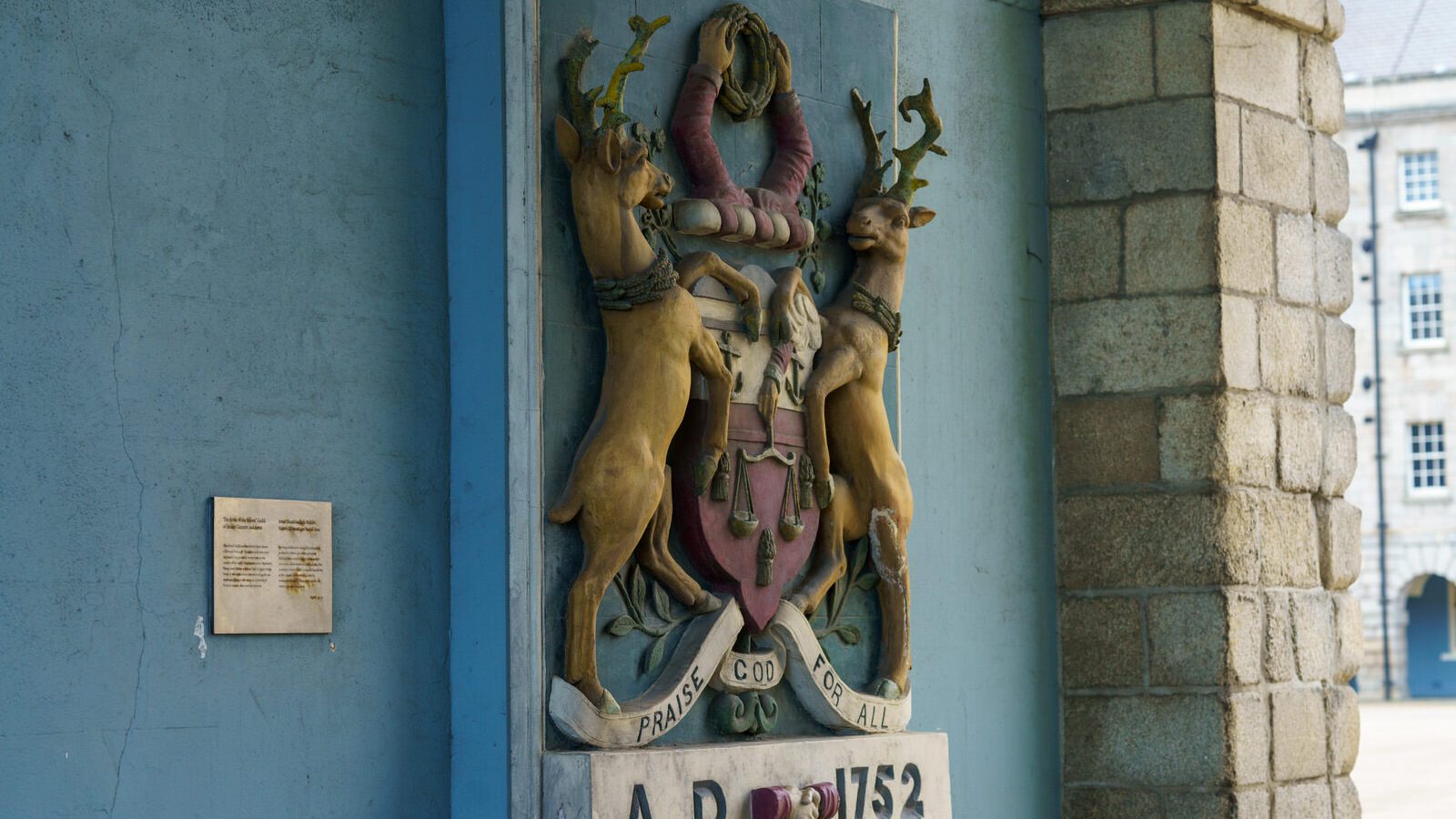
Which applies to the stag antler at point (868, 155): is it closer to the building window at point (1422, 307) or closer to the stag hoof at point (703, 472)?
the stag hoof at point (703, 472)

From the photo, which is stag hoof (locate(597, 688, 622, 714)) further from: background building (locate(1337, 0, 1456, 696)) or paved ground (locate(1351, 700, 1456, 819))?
background building (locate(1337, 0, 1456, 696))

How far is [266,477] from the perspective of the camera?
3225 mm

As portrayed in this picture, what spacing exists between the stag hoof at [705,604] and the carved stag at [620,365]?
5 centimetres

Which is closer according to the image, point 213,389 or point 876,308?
point 213,389

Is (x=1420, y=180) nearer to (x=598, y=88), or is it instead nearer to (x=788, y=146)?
(x=788, y=146)

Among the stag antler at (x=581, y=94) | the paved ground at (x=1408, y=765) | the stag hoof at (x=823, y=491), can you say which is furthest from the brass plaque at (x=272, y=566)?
the paved ground at (x=1408, y=765)

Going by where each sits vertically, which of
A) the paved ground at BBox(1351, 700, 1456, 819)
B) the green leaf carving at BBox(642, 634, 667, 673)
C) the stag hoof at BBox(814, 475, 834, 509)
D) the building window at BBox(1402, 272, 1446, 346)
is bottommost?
the paved ground at BBox(1351, 700, 1456, 819)

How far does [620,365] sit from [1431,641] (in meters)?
27.2

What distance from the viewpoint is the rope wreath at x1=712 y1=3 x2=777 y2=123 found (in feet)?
12.8

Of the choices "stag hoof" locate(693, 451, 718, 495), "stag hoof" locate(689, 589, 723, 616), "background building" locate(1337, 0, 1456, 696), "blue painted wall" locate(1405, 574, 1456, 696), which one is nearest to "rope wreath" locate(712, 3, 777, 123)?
"stag hoof" locate(693, 451, 718, 495)

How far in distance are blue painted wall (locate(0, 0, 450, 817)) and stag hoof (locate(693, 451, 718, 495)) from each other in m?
0.52

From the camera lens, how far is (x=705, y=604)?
370 cm

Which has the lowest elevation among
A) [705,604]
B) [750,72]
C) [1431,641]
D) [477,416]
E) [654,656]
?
[1431,641]

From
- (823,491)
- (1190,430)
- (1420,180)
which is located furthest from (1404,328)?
(823,491)
